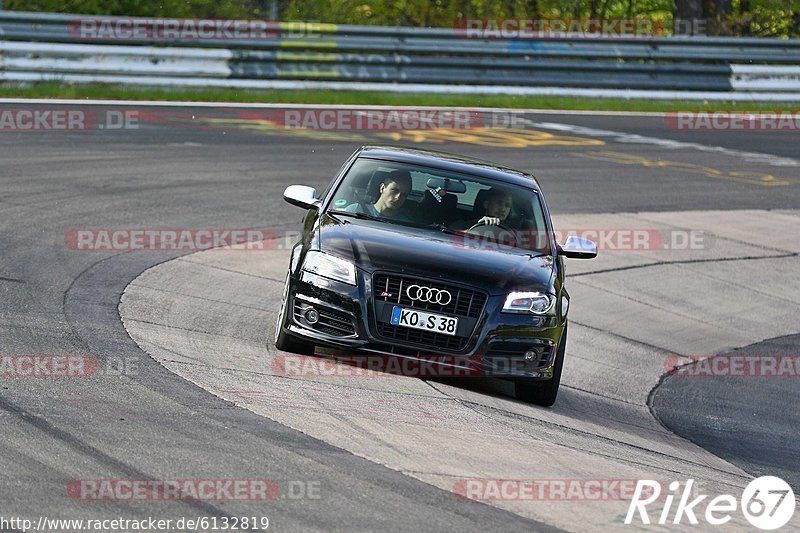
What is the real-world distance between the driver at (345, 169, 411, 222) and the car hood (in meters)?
0.20

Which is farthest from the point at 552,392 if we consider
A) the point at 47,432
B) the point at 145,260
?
the point at 145,260

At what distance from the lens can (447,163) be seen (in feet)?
33.3

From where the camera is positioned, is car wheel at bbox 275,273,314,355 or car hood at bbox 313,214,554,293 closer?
car hood at bbox 313,214,554,293

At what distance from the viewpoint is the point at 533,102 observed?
25250mm

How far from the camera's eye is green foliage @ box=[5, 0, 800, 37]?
25.2 m

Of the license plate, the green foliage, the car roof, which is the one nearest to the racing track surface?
the license plate

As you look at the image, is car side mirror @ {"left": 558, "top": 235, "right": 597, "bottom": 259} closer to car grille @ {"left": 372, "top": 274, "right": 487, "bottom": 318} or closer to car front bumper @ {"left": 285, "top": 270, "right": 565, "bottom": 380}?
car front bumper @ {"left": 285, "top": 270, "right": 565, "bottom": 380}

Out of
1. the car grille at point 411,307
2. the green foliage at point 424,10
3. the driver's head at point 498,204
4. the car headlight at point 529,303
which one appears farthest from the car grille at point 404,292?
the green foliage at point 424,10

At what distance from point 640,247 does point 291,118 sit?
8.00 m

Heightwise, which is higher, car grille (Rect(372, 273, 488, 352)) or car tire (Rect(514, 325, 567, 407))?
car grille (Rect(372, 273, 488, 352))

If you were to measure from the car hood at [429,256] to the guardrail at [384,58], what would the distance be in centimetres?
1310

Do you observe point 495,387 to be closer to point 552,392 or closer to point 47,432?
point 552,392

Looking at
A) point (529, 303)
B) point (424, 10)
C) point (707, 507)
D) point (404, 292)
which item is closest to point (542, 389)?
point (529, 303)

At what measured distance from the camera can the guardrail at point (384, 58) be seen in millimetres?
21109
